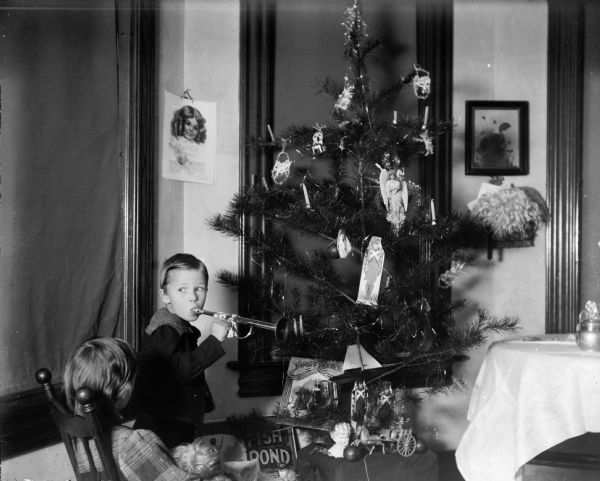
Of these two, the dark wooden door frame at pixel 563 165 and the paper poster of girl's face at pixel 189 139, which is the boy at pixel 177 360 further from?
the dark wooden door frame at pixel 563 165

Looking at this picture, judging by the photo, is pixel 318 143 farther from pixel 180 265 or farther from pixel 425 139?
pixel 180 265

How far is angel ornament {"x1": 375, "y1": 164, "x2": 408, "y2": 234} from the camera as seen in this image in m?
2.62

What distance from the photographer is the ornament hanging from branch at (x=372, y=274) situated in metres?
2.62

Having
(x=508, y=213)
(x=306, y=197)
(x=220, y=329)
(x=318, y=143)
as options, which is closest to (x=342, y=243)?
(x=306, y=197)

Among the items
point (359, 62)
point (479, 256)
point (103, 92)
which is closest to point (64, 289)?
point (103, 92)

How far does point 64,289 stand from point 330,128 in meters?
1.22

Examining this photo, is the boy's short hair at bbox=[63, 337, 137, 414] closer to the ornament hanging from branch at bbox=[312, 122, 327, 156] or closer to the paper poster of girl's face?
the ornament hanging from branch at bbox=[312, 122, 327, 156]

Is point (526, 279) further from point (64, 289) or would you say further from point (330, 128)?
point (64, 289)

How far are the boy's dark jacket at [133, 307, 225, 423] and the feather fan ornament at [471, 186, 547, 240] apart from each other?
1873 mm

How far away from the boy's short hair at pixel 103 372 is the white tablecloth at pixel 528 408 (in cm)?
145

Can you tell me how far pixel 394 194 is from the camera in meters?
2.63

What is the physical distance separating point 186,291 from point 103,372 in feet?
2.37

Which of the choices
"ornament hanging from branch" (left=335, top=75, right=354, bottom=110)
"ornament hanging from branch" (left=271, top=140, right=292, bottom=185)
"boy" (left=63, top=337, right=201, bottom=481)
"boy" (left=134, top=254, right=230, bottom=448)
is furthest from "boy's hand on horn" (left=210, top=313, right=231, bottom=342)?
"ornament hanging from branch" (left=335, top=75, right=354, bottom=110)

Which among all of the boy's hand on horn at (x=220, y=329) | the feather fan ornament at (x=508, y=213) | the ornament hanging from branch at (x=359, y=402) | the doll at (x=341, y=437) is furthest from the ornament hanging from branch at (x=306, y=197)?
the feather fan ornament at (x=508, y=213)
